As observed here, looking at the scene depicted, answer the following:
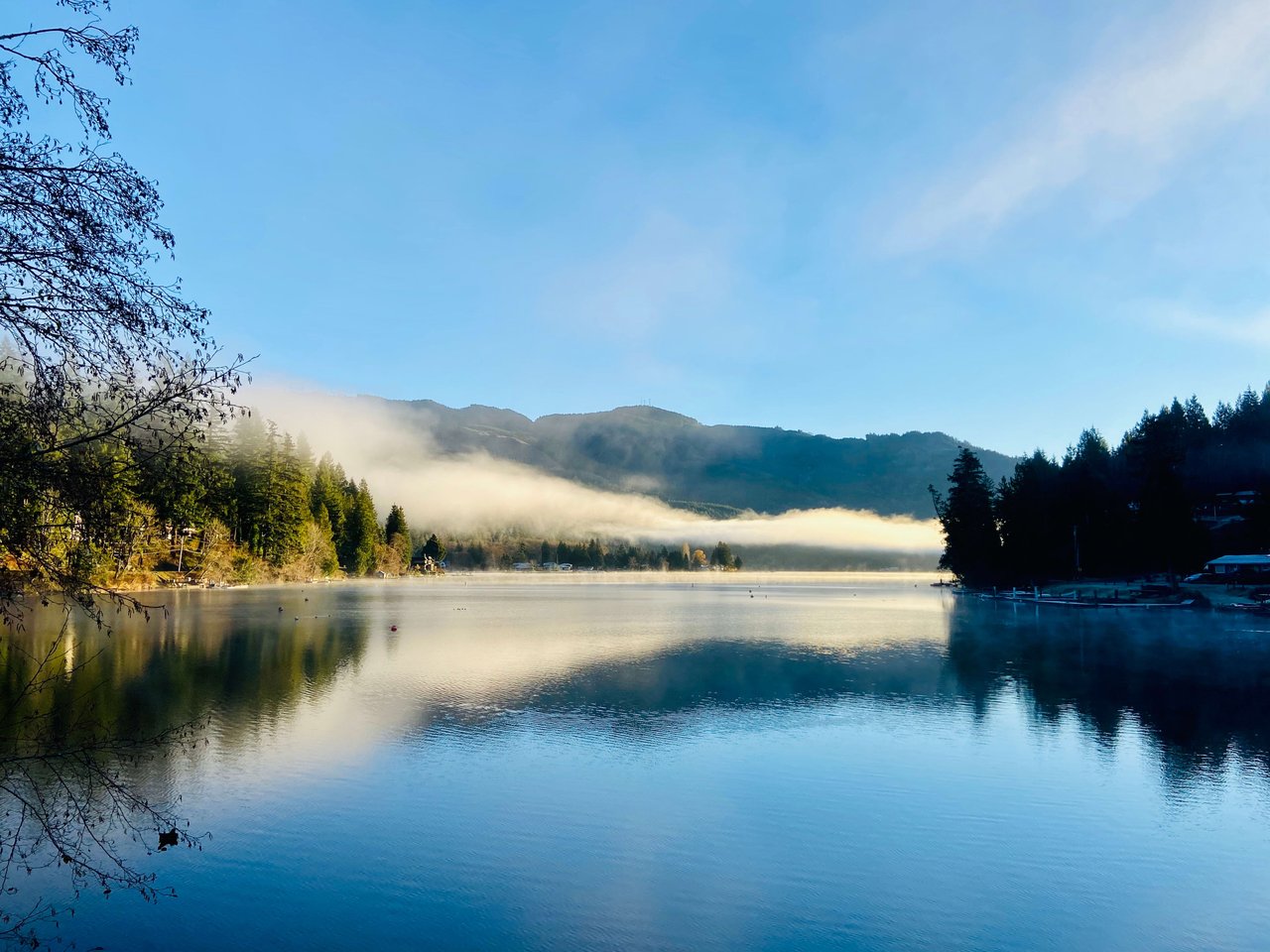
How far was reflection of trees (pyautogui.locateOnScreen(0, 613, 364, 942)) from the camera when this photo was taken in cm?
1140

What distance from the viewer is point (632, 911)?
1054cm

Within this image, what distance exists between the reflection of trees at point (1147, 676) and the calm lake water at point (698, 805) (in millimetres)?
238

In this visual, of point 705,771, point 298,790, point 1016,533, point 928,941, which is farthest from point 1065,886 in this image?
point 1016,533

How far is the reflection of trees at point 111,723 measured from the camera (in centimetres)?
1140

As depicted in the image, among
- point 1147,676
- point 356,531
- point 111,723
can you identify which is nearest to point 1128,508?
point 1147,676

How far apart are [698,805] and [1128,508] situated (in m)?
95.9

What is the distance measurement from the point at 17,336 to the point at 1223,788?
21203 mm

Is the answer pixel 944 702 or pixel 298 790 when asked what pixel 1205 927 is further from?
pixel 944 702

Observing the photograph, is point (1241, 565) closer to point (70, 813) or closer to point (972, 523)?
point (972, 523)

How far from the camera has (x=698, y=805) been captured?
49.3 ft

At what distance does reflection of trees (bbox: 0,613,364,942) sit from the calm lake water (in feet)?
1.14

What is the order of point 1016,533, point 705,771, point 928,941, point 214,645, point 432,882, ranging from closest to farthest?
point 928,941, point 432,882, point 705,771, point 214,645, point 1016,533

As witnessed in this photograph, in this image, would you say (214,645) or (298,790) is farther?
(214,645)

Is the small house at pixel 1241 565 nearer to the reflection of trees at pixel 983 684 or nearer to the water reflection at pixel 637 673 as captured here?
the water reflection at pixel 637 673
